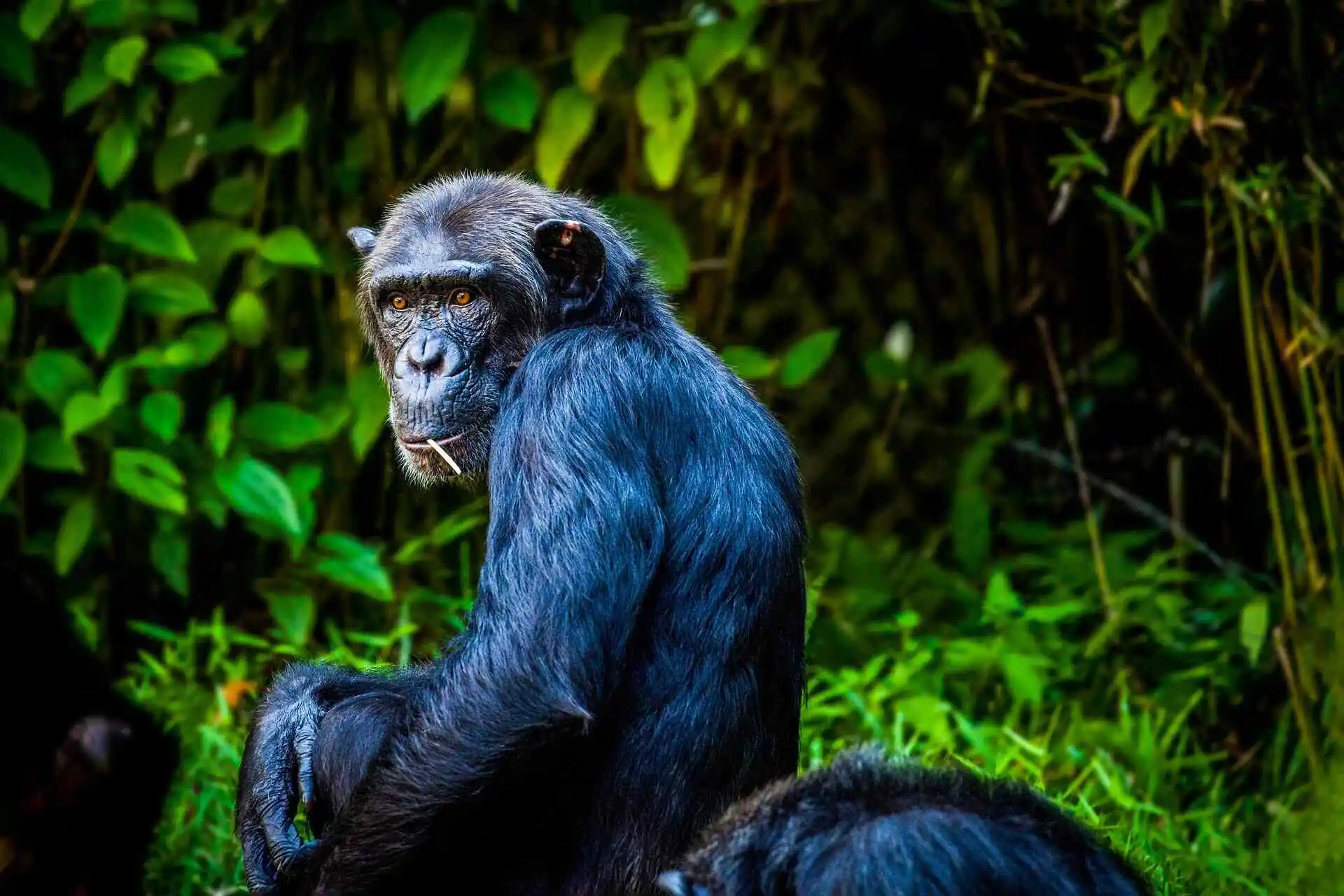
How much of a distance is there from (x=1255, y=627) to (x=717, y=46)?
2.71 meters

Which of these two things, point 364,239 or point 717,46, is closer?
point 364,239

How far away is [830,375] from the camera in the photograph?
8.50 m

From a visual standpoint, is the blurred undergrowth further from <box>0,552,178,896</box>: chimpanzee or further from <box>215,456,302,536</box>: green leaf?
<box>0,552,178,896</box>: chimpanzee

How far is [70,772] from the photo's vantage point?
12.6ft

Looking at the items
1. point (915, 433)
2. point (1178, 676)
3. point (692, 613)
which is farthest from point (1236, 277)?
point (692, 613)

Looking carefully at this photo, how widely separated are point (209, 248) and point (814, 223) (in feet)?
10.5

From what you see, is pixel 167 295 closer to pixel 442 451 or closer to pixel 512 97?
pixel 512 97

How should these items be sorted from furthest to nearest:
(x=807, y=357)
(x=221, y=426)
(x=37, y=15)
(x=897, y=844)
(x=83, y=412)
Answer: (x=807, y=357), (x=221, y=426), (x=83, y=412), (x=37, y=15), (x=897, y=844)

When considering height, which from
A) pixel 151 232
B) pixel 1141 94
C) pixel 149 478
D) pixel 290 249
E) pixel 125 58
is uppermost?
pixel 125 58

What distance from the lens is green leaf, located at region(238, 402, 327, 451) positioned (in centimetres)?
603

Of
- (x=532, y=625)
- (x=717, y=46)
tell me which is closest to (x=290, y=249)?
(x=717, y=46)

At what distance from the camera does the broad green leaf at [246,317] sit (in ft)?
19.8

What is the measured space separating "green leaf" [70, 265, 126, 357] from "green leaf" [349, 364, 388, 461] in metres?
0.83

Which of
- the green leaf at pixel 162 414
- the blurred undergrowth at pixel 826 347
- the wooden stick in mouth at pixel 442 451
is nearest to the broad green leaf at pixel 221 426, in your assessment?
the blurred undergrowth at pixel 826 347
